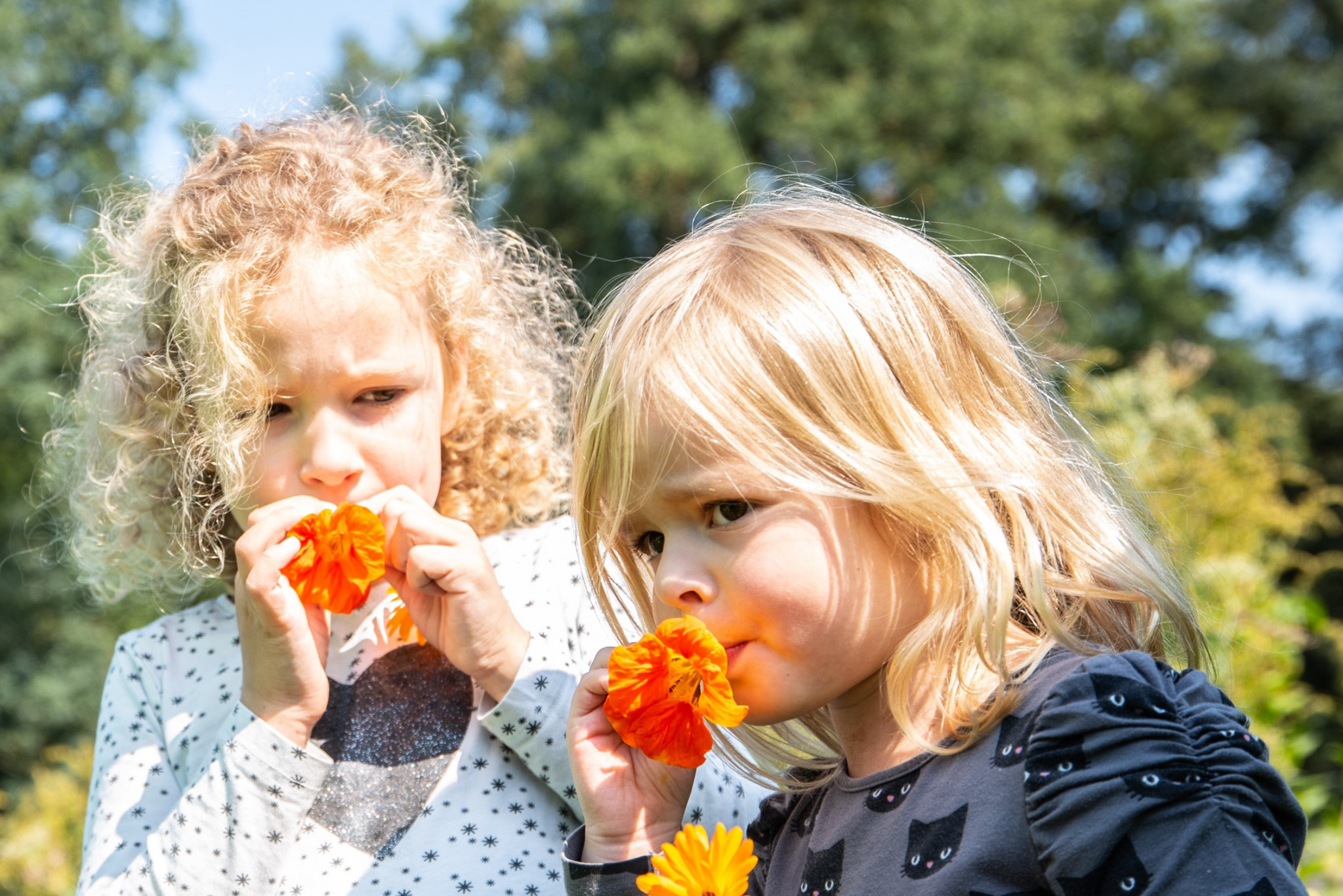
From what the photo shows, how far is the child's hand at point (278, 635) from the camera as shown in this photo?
66.9 inches

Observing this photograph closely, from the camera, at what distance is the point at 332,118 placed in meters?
2.32

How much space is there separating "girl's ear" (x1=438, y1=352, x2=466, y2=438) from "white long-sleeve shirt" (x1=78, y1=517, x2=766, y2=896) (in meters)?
0.30

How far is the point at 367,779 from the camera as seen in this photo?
1755mm

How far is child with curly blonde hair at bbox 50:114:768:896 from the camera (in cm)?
169

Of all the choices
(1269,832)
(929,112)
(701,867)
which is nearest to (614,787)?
(701,867)

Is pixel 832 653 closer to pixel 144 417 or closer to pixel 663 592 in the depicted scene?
pixel 663 592

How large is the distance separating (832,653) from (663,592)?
Result: 223 millimetres

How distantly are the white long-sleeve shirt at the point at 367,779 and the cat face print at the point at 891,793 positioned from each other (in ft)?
1.41

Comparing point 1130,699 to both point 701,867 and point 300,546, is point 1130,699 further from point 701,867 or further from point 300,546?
point 300,546

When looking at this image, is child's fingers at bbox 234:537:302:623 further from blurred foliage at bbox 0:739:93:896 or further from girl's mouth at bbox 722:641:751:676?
blurred foliage at bbox 0:739:93:896

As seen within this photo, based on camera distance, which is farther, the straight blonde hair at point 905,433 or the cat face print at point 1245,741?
the straight blonde hair at point 905,433

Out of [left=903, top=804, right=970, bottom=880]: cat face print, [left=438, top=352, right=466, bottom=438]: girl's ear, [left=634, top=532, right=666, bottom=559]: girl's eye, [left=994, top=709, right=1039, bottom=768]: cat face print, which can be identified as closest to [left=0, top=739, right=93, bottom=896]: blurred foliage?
[left=438, top=352, right=466, bottom=438]: girl's ear

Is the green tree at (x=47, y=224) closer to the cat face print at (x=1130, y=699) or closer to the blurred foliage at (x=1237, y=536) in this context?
the blurred foliage at (x=1237, y=536)

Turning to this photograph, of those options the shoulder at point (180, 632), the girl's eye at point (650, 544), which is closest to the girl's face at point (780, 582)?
the girl's eye at point (650, 544)
